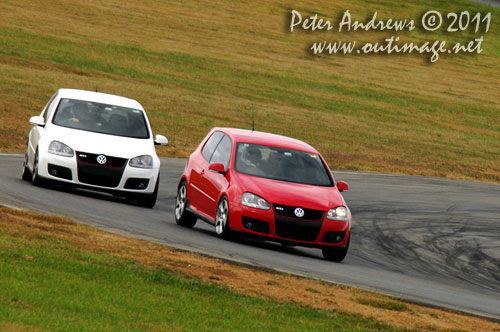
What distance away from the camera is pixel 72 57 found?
48938 millimetres

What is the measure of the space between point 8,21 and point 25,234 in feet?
153

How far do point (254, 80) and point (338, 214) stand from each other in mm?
39060

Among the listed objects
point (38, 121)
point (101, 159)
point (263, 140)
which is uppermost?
point (263, 140)

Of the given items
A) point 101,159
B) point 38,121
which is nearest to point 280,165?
point 101,159

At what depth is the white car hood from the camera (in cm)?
1653

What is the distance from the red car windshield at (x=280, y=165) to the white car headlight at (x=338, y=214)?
72 centimetres

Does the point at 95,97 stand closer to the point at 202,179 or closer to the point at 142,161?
the point at 142,161

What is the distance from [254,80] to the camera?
52.7m

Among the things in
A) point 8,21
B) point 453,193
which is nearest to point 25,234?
point 453,193

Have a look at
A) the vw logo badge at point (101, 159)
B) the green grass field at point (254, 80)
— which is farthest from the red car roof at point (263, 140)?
the green grass field at point (254, 80)

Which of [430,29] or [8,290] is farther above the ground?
[430,29]

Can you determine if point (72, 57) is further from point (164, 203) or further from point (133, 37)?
point (164, 203)

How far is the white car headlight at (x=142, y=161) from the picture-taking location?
16.7 m

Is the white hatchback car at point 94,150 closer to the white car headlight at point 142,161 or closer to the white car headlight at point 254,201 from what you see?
the white car headlight at point 142,161
